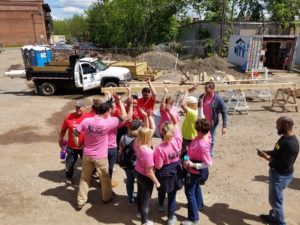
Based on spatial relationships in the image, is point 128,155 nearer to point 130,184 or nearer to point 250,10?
point 130,184

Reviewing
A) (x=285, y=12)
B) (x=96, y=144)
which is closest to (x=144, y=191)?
(x=96, y=144)

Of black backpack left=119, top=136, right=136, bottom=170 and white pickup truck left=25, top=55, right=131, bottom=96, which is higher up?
black backpack left=119, top=136, right=136, bottom=170

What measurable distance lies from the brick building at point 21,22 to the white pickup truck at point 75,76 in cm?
5277

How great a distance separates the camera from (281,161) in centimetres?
422

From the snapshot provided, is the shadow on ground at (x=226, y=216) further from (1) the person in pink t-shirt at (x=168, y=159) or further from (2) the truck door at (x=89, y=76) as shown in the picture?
(2) the truck door at (x=89, y=76)

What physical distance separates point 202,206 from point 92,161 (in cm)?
201

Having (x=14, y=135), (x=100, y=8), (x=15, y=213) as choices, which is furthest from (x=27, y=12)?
(x=15, y=213)

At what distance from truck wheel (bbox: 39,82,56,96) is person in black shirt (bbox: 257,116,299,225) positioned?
12424 mm

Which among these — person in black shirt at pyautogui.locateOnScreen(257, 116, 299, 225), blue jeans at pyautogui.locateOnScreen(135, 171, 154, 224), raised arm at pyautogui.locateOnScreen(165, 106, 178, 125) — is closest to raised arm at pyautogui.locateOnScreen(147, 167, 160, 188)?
blue jeans at pyautogui.locateOnScreen(135, 171, 154, 224)

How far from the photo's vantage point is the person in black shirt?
409 cm

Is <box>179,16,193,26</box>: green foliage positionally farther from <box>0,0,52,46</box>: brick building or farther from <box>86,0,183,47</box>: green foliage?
<box>0,0,52,46</box>: brick building

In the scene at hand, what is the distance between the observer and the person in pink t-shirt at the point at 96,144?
16.0 ft

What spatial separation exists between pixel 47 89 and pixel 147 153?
12087 millimetres

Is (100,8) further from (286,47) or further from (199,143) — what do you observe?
(199,143)
